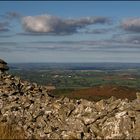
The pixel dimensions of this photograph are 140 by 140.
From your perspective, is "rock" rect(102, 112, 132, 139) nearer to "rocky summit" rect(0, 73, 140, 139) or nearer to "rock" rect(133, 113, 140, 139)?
"rocky summit" rect(0, 73, 140, 139)

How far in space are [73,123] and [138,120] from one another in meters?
3.26

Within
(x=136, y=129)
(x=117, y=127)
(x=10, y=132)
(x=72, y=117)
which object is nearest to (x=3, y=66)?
(x=72, y=117)

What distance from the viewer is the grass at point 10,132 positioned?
56.4ft

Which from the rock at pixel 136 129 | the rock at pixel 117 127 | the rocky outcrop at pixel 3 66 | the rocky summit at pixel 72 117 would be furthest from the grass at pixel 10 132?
the rocky outcrop at pixel 3 66

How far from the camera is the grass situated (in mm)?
17188

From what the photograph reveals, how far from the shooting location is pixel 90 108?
2020 centimetres

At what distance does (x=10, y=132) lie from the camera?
18.0 m

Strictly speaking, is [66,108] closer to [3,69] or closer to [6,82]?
[6,82]

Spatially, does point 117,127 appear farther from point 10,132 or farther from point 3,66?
point 3,66

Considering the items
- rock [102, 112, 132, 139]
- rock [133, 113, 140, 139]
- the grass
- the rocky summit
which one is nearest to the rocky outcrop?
the rocky summit

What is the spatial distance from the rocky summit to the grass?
31 cm

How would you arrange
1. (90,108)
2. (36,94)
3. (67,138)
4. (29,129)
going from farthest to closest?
(36,94)
(90,108)
(29,129)
(67,138)

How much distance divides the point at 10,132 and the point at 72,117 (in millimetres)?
3550

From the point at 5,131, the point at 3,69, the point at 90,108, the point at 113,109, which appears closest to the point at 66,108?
the point at 90,108
